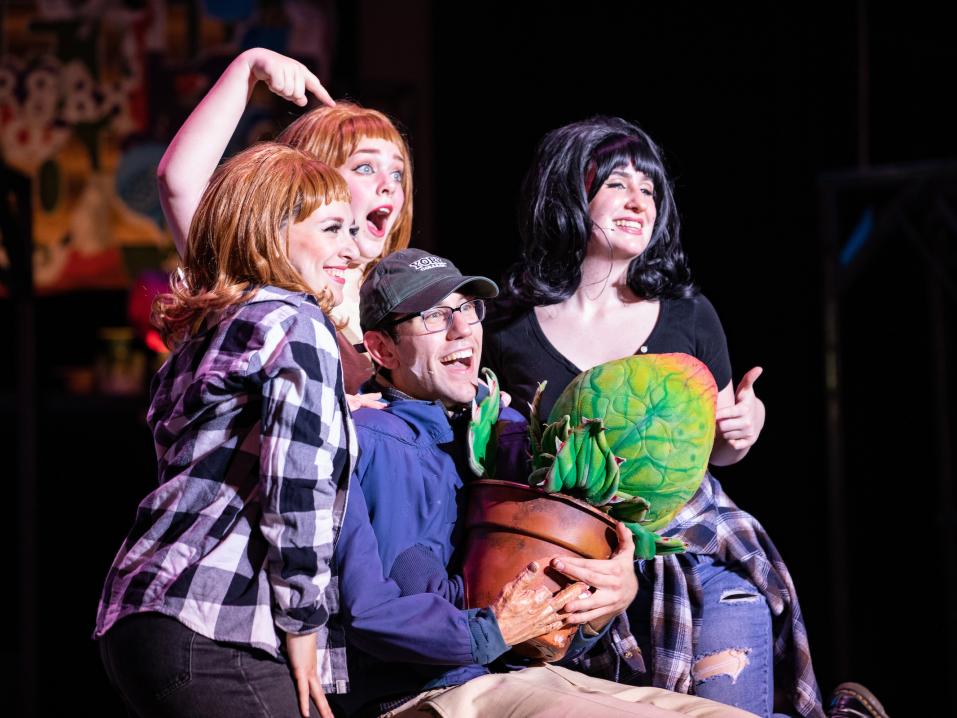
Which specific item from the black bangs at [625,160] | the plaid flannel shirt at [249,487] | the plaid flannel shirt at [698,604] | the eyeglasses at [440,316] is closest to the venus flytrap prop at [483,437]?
the eyeglasses at [440,316]

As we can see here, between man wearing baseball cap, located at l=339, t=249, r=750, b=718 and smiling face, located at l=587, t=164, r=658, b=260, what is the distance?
13.4 inches

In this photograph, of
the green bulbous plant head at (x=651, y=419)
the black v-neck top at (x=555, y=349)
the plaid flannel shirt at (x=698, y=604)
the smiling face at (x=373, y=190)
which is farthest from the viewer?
the smiling face at (x=373, y=190)

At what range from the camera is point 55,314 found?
20.0 feet

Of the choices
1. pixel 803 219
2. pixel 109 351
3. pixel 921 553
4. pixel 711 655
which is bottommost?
pixel 921 553

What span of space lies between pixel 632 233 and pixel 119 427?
4110 millimetres

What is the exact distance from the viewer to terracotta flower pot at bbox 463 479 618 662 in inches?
68.1

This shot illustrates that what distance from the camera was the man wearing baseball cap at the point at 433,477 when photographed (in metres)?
1.74

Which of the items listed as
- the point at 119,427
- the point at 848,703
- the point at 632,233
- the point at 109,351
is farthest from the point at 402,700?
the point at 109,351

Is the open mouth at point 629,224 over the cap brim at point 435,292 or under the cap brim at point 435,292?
over

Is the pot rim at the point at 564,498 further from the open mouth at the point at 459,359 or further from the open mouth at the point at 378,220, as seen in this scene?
the open mouth at the point at 378,220

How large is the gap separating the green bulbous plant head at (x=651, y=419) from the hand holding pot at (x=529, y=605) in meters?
0.17

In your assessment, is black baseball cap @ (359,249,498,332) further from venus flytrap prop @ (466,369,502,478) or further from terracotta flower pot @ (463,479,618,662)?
terracotta flower pot @ (463,479,618,662)

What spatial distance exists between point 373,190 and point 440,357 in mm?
616

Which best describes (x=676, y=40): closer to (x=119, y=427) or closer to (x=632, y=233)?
(x=632, y=233)
